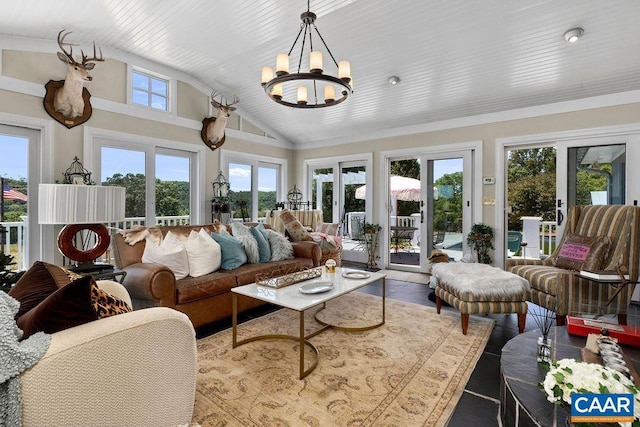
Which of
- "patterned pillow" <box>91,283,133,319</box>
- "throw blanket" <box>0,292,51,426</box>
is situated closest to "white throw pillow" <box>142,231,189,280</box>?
"patterned pillow" <box>91,283,133,319</box>

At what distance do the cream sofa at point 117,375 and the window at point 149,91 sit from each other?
4.37 meters

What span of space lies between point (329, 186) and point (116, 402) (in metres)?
5.91

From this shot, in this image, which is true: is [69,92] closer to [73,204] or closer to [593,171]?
[73,204]

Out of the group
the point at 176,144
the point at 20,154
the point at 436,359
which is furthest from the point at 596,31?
the point at 20,154

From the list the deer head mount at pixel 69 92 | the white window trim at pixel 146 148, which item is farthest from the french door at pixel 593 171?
the deer head mount at pixel 69 92

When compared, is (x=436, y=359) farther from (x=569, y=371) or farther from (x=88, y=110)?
(x=88, y=110)

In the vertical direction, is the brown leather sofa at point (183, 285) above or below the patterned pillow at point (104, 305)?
below

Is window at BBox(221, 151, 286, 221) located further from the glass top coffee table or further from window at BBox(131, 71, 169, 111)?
the glass top coffee table

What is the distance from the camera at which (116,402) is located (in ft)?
3.84

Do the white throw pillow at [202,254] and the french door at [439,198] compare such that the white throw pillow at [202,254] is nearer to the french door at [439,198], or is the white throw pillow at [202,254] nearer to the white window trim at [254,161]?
the white window trim at [254,161]

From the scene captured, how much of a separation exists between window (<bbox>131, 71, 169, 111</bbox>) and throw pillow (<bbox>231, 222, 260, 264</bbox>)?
261 cm

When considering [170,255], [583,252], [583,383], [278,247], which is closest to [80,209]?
[170,255]

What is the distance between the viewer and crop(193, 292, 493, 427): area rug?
1.73 m

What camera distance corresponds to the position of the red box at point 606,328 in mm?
1709
